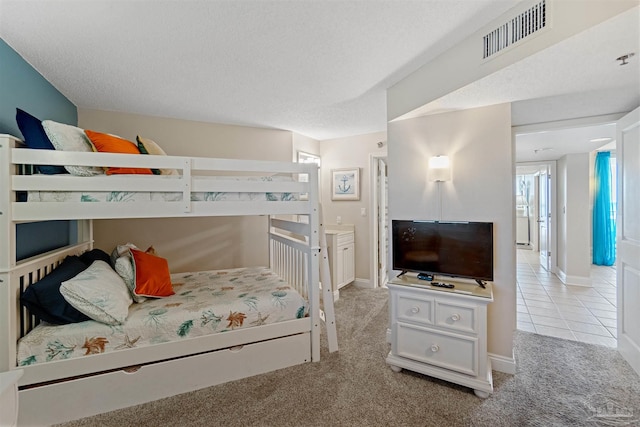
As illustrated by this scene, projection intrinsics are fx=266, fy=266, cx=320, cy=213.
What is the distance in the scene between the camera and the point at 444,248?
214 centimetres

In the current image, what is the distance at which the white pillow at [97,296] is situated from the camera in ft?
5.13

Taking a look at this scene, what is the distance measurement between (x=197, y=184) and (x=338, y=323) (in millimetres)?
2050

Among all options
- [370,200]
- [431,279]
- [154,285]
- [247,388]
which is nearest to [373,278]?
[370,200]

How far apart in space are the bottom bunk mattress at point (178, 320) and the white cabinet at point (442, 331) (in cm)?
77

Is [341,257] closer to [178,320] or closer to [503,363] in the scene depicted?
Answer: [503,363]

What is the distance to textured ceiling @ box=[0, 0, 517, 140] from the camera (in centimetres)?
149

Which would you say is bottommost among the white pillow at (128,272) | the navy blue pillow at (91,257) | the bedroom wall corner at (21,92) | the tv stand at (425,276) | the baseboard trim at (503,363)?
the baseboard trim at (503,363)

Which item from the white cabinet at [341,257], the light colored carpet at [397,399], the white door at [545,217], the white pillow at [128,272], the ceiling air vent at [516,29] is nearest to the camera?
the ceiling air vent at [516,29]

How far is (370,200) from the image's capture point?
4043 mm

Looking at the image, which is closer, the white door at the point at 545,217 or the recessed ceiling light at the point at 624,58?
the recessed ceiling light at the point at 624,58

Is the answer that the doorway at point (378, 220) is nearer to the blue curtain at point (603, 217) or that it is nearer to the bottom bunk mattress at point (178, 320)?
the bottom bunk mattress at point (178, 320)

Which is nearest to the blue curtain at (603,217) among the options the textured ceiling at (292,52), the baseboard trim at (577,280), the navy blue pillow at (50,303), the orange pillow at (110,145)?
the baseboard trim at (577,280)

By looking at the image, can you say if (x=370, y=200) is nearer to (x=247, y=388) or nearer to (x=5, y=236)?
(x=247, y=388)

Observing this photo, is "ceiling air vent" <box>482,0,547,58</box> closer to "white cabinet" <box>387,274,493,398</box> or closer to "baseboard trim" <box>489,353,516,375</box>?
"white cabinet" <box>387,274,493,398</box>
